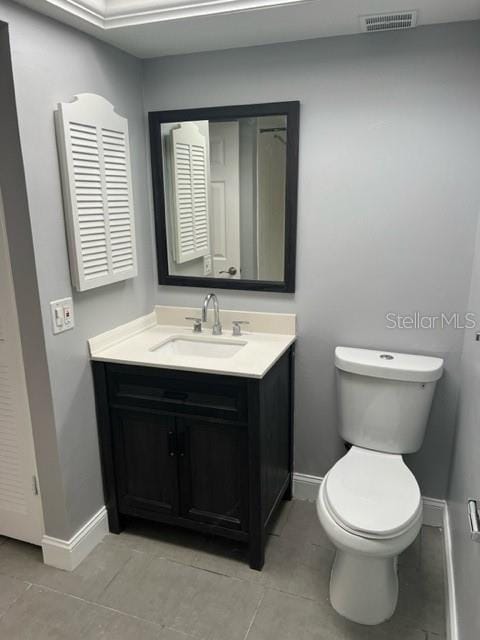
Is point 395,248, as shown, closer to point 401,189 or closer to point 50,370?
Answer: point 401,189

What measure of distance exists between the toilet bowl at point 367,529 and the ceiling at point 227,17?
1758 millimetres

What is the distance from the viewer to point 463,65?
6.11ft

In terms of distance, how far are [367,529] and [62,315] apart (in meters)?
1.38

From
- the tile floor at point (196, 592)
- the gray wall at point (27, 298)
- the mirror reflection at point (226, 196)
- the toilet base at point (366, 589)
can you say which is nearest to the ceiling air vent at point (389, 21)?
the mirror reflection at point (226, 196)

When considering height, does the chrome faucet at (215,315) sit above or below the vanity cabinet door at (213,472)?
above

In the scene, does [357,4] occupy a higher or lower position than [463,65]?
higher

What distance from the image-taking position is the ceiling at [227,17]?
1662 mm

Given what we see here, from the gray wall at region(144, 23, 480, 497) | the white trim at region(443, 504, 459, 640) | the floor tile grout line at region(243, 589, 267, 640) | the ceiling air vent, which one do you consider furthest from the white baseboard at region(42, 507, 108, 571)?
the ceiling air vent

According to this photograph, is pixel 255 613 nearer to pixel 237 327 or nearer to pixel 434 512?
pixel 434 512

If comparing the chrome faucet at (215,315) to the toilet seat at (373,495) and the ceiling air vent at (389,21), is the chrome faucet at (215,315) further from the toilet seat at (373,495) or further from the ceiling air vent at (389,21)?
the ceiling air vent at (389,21)

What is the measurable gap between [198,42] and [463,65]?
1093mm

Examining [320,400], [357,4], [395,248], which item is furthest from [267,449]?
[357,4]

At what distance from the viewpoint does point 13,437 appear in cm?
201

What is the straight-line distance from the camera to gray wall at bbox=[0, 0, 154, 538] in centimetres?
166
